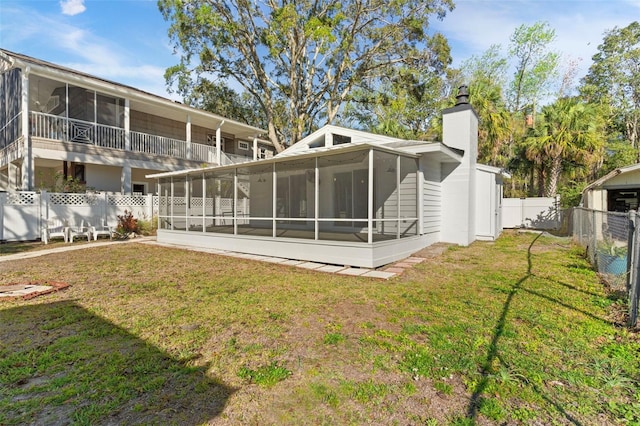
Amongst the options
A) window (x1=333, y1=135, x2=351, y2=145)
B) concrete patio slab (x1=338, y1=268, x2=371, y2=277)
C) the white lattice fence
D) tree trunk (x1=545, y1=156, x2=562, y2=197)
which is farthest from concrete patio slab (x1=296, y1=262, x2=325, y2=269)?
tree trunk (x1=545, y1=156, x2=562, y2=197)

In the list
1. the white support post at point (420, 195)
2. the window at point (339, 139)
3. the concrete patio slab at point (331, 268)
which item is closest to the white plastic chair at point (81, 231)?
the window at point (339, 139)

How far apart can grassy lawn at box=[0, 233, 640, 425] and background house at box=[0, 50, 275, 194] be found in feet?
32.9

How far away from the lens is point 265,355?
2.95 meters

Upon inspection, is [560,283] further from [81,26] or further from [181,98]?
[181,98]

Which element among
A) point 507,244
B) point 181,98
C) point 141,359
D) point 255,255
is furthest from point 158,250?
point 181,98

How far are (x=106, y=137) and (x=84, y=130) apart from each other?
86 cm

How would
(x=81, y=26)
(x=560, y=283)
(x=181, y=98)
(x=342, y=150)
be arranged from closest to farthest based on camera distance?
(x=560, y=283) < (x=342, y=150) < (x=81, y=26) < (x=181, y=98)

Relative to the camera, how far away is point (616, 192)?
1349 centimetres

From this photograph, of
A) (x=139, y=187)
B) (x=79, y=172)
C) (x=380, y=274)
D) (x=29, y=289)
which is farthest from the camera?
(x=139, y=187)

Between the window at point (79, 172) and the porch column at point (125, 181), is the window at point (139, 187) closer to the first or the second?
the window at point (79, 172)

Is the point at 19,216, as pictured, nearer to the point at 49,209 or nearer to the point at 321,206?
the point at 49,209

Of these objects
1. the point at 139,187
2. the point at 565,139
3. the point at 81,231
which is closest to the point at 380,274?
the point at 81,231

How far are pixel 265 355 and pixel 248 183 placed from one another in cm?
1228

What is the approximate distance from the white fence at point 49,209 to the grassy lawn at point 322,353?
816 centimetres
